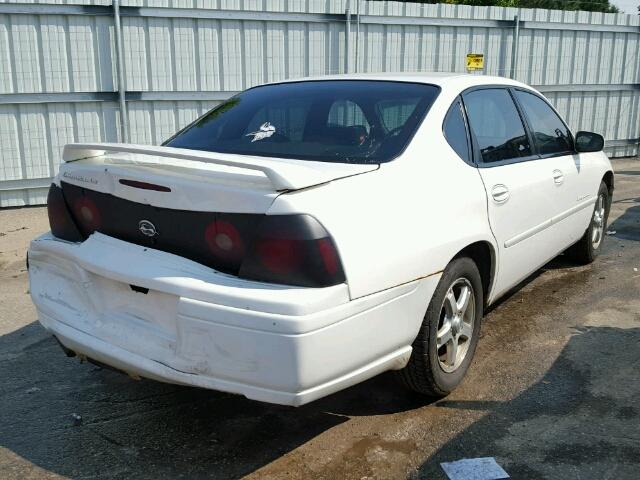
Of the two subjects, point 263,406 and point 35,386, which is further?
point 35,386

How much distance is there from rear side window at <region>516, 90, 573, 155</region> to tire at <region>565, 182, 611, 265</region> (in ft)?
3.03

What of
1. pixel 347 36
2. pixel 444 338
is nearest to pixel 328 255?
pixel 444 338

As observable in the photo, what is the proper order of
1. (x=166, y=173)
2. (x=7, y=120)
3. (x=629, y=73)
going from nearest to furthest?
1. (x=166, y=173)
2. (x=7, y=120)
3. (x=629, y=73)

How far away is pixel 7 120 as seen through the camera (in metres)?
7.97

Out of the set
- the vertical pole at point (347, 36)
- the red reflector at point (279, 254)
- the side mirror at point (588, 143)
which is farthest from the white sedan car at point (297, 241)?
the vertical pole at point (347, 36)

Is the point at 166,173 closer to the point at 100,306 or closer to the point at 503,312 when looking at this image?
the point at 100,306

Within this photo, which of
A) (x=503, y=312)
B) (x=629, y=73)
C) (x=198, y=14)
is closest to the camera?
(x=503, y=312)

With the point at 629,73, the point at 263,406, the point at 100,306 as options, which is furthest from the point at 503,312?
the point at 629,73

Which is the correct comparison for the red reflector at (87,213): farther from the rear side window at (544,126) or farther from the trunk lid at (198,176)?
the rear side window at (544,126)

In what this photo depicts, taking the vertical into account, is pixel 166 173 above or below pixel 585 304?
above

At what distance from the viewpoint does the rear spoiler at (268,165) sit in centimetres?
232

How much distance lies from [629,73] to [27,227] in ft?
37.2

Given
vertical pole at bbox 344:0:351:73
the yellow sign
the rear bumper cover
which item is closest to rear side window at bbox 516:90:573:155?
the rear bumper cover

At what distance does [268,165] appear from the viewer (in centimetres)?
236
